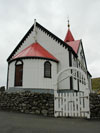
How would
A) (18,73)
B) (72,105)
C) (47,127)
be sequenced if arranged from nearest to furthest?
(47,127)
(72,105)
(18,73)

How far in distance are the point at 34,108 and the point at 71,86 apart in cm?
637

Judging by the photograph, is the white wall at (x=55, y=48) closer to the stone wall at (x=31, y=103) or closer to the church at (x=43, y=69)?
the church at (x=43, y=69)

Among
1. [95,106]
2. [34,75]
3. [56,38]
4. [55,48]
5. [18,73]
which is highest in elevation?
[56,38]

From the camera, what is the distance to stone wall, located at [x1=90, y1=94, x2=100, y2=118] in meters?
8.75

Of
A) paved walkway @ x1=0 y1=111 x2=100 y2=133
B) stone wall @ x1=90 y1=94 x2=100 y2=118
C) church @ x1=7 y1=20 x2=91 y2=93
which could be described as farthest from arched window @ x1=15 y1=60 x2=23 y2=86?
stone wall @ x1=90 y1=94 x2=100 y2=118

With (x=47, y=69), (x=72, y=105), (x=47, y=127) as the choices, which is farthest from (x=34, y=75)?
(x=47, y=127)

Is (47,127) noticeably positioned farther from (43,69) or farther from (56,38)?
(56,38)

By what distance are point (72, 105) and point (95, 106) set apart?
5.02ft

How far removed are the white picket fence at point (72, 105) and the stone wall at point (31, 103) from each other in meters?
0.49

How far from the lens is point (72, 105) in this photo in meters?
8.76

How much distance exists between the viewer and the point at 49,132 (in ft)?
17.3

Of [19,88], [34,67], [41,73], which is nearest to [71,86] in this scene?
[41,73]

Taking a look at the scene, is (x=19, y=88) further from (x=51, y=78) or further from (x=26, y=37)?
(x=26, y=37)

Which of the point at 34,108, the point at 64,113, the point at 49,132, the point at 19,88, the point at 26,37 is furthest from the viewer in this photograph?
the point at 26,37
